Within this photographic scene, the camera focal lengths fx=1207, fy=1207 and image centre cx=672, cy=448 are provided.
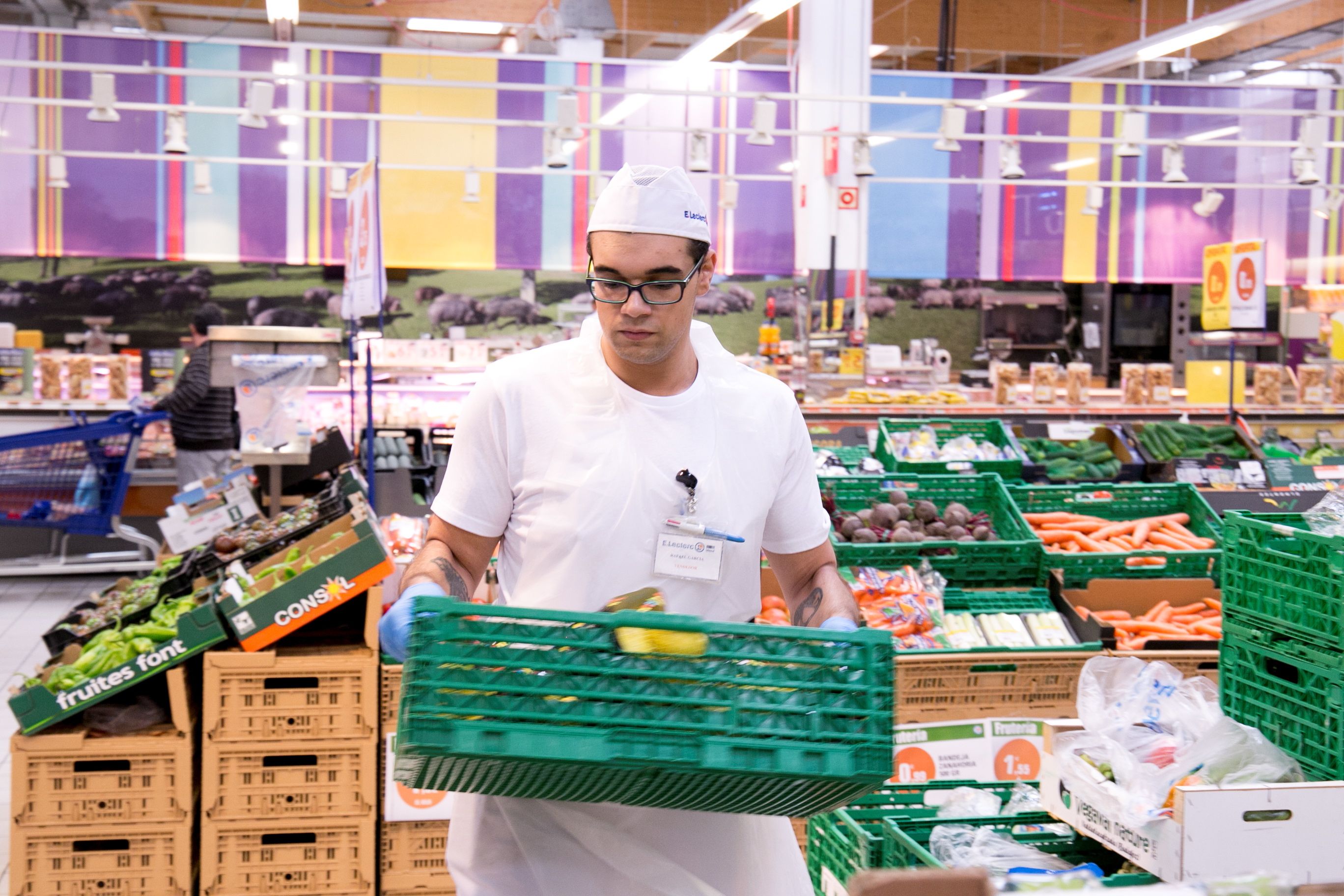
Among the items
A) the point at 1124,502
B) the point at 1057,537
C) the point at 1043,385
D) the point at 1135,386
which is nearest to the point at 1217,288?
the point at 1135,386

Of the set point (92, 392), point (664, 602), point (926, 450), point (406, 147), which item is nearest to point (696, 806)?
point (664, 602)

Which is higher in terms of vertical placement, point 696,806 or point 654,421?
point 654,421

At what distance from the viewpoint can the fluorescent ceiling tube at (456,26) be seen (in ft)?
40.5

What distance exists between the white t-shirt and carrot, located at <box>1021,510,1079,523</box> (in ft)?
10.6

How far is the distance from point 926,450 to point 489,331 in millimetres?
7533

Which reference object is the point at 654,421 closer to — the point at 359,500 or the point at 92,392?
the point at 359,500

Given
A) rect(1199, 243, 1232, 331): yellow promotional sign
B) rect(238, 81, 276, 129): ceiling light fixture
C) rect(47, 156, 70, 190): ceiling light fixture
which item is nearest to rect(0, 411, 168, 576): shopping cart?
rect(238, 81, 276, 129): ceiling light fixture

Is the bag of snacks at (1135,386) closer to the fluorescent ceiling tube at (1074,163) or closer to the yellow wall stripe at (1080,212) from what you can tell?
the yellow wall stripe at (1080,212)

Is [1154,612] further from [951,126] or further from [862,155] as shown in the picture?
[862,155]

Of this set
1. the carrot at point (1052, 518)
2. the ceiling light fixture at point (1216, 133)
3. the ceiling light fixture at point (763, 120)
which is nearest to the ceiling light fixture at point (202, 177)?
the ceiling light fixture at point (763, 120)

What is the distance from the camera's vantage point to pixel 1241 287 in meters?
7.75

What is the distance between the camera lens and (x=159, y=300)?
1222 cm

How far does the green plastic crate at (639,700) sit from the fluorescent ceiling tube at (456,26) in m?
11.8

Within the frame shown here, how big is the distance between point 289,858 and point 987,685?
89.2 inches
